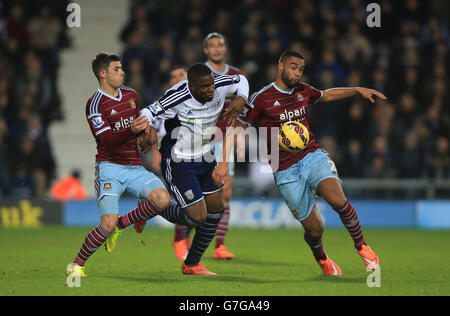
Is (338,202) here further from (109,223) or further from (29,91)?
(29,91)

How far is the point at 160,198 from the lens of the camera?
7.30 m

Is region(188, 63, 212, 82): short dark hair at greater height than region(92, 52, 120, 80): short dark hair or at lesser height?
lesser

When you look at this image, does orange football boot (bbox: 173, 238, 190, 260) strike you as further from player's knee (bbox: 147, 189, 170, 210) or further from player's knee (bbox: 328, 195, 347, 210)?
player's knee (bbox: 328, 195, 347, 210)

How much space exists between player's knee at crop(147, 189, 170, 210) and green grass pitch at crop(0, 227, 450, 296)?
66cm

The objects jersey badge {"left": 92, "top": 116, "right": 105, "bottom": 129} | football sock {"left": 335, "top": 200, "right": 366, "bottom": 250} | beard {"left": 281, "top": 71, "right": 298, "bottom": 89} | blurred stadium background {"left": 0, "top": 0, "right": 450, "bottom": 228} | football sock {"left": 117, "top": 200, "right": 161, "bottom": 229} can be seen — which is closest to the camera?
jersey badge {"left": 92, "top": 116, "right": 105, "bottom": 129}

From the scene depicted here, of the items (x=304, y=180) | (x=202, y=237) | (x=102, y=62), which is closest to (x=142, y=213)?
(x=202, y=237)

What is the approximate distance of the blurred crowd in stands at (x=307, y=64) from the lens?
14742 millimetres

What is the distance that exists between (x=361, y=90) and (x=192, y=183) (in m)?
1.87

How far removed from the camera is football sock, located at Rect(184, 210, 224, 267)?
7609 millimetres

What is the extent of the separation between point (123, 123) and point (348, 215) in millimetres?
2209

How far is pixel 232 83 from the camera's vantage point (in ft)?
25.1

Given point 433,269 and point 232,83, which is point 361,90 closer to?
point 232,83

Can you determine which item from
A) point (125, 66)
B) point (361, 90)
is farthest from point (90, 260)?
point (125, 66)

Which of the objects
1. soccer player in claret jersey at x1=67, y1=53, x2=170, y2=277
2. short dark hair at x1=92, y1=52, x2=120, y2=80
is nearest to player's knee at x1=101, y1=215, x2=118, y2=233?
soccer player in claret jersey at x1=67, y1=53, x2=170, y2=277
